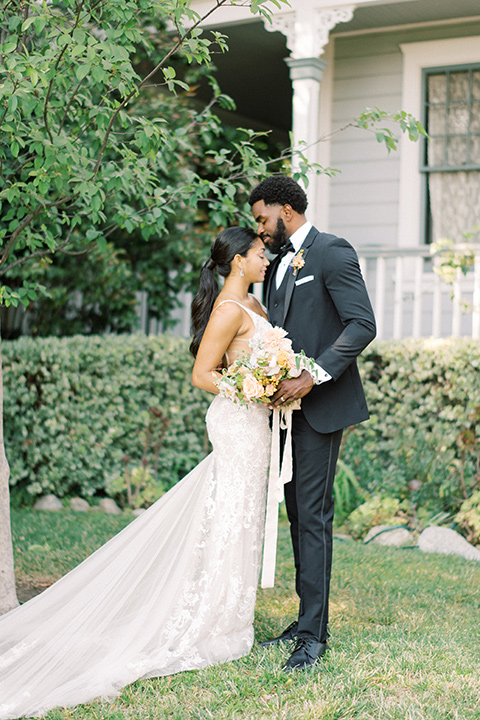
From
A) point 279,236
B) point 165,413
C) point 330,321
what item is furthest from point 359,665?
point 165,413

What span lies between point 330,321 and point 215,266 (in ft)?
2.03

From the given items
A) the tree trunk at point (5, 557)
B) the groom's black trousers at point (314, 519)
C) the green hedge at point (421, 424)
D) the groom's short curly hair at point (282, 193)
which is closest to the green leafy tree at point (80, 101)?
the tree trunk at point (5, 557)

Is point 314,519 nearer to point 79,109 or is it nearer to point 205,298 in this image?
point 205,298

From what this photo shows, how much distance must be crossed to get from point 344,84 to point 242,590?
7172 mm

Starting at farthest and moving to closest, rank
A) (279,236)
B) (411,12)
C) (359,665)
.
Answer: (411,12) → (279,236) → (359,665)

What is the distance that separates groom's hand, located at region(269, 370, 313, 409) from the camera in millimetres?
3352

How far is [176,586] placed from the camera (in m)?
3.60

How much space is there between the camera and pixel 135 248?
9.28 meters

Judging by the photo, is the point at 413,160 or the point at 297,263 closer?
the point at 297,263

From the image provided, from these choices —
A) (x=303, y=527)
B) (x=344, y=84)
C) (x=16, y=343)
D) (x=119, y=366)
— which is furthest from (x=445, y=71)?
(x=303, y=527)

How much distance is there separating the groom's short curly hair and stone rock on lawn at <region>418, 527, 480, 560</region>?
306cm

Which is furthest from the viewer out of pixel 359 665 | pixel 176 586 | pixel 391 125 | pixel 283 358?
pixel 391 125

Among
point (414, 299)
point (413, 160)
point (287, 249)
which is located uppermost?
point (413, 160)

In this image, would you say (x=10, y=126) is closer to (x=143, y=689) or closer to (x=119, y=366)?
(x=143, y=689)
